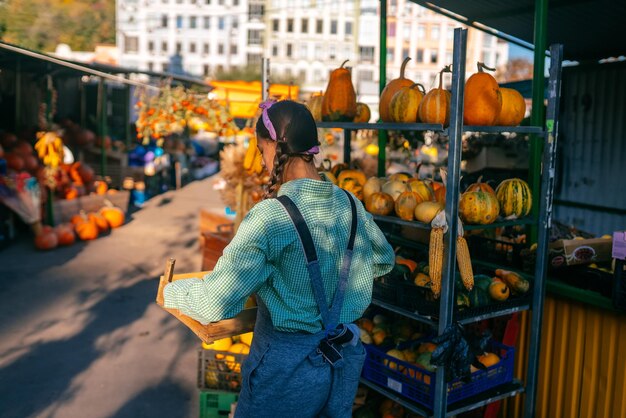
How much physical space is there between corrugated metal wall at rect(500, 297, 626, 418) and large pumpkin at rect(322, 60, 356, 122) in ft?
5.84

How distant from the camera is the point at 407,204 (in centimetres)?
372

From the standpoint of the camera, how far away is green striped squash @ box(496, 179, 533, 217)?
3729mm

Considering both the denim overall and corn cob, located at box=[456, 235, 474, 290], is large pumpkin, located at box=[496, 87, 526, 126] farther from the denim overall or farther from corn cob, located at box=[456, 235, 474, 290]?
the denim overall

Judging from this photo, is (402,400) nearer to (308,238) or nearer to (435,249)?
(435,249)

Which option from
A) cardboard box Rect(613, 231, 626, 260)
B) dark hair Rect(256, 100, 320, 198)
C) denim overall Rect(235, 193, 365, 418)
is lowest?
denim overall Rect(235, 193, 365, 418)

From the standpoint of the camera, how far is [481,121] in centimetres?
353

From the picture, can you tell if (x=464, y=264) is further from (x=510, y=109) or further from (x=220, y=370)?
(x=220, y=370)

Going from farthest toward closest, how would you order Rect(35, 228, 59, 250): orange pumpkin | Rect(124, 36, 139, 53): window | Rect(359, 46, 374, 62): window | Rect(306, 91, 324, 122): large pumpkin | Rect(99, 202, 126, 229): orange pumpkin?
Rect(124, 36, 139, 53): window
Rect(359, 46, 374, 62): window
Rect(99, 202, 126, 229): orange pumpkin
Rect(35, 228, 59, 250): orange pumpkin
Rect(306, 91, 324, 122): large pumpkin

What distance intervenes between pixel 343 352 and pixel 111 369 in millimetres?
3480

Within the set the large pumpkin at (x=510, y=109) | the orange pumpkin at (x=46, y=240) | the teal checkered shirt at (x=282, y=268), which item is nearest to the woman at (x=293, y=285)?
the teal checkered shirt at (x=282, y=268)

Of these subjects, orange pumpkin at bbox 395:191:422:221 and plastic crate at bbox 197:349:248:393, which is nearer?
orange pumpkin at bbox 395:191:422:221

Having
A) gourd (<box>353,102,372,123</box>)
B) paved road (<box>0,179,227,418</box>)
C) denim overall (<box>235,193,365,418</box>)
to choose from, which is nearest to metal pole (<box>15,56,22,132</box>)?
paved road (<box>0,179,227,418</box>)

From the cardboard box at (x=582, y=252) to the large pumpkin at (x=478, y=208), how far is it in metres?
0.61

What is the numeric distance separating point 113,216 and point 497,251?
9.07 m
